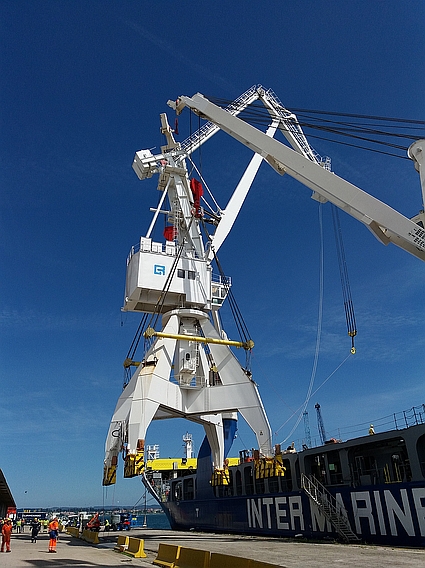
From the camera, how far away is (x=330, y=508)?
19328mm

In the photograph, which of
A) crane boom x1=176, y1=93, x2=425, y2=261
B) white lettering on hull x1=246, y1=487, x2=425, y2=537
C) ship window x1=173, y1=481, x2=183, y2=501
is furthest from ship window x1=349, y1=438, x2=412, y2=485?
ship window x1=173, y1=481, x2=183, y2=501

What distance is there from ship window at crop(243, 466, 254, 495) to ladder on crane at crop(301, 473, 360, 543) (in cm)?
574

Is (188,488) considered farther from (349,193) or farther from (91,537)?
(349,193)

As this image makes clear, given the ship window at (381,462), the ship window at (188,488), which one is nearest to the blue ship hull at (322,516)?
the ship window at (381,462)

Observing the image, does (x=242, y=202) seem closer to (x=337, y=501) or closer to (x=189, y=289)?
(x=189, y=289)

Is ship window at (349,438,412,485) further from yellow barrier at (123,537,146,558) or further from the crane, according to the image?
yellow barrier at (123,537,146,558)

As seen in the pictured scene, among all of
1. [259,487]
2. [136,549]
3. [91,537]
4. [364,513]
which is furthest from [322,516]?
[91,537]

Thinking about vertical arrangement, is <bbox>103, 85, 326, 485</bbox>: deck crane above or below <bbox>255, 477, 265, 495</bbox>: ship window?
above

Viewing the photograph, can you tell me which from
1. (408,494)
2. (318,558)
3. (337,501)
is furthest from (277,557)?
(337,501)

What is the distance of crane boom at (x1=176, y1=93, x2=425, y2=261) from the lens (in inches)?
484

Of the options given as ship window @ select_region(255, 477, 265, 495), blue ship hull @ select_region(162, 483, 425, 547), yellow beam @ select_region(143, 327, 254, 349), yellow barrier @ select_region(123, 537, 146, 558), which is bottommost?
yellow barrier @ select_region(123, 537, 146, 558)

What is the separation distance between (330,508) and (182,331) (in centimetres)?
1073

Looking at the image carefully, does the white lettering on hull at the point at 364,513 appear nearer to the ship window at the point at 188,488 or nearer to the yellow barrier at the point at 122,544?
the yellow barrier at the point at 122,544

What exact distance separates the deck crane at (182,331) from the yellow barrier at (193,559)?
7549 millimetres
